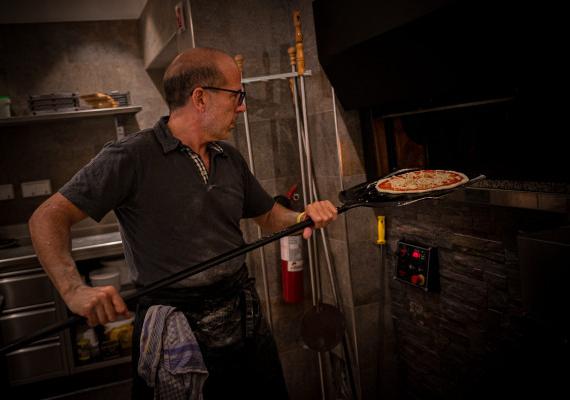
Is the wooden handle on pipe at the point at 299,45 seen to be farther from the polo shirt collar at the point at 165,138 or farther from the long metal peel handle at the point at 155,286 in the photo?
the long metal peel handle at the point at 155,286

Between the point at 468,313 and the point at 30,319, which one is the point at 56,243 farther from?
the point at 30,319

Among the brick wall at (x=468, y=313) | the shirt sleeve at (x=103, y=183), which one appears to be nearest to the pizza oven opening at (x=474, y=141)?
the brick wall at (x=468, y=313)

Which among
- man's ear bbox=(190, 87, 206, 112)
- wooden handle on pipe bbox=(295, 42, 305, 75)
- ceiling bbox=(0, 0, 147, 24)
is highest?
ceiling bbox=(0, 0, 147, 24)

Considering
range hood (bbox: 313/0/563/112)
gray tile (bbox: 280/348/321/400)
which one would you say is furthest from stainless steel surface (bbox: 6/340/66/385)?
range hood (bbox: 313/0/563/112)

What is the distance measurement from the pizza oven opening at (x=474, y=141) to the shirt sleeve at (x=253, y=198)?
66 centimetres

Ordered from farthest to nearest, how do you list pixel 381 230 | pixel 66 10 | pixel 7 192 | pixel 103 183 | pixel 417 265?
pixel 7 192, pixel 66 10, pixel 381 230, pixel 417 265, pixel 103 183

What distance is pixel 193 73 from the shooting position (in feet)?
5.52

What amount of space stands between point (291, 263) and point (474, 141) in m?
1.18

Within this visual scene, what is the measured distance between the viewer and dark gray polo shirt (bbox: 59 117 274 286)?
157 cm

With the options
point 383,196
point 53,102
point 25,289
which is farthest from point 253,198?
point 53,102

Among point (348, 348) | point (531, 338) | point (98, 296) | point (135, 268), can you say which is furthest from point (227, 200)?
point (348, 348)

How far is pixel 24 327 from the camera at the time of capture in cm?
328

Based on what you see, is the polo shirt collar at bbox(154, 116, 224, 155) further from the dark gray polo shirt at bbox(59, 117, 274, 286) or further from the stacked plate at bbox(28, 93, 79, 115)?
the stacked plate at bbox(28, 93, 79, 115)

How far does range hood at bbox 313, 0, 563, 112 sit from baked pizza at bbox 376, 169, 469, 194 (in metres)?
0.28
